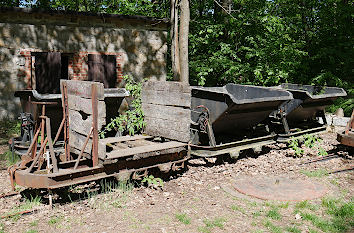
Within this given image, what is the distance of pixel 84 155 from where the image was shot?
232 inches

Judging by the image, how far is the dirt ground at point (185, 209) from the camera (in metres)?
4.71

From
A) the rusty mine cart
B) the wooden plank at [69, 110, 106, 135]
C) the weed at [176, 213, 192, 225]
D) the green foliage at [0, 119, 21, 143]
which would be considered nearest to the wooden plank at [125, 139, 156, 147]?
the rusty mine cart

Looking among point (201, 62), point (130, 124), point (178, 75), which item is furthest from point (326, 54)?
point (130, 124)

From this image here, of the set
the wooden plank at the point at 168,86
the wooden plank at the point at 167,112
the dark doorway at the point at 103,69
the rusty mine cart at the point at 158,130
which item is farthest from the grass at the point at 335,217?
the dark doorway at the point at 103,69

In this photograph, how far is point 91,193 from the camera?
5.81 metres

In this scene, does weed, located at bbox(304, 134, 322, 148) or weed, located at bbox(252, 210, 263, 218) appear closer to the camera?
weed, located at bbox(252, 210, 263, 218)

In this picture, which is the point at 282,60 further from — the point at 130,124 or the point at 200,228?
the point at 200,228

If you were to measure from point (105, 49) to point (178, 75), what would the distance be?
11.9 ft

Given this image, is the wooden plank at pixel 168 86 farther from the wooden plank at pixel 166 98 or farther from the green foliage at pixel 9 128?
the green foliage at pixel 9 128

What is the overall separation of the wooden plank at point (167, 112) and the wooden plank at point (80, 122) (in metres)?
1.71

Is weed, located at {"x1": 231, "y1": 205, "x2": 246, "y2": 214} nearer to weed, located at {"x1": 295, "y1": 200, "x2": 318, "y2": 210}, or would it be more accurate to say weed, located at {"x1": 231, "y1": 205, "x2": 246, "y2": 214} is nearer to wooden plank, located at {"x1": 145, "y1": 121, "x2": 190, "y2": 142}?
weed, located at {"x1": 295, "y1": 200, "x2": 318, "y2": 210}

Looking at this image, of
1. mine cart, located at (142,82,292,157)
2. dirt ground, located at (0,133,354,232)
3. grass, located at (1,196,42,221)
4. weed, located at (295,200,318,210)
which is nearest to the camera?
dirt ground, located at (0,133,354,232)

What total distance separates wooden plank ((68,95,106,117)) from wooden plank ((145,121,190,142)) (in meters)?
1.82

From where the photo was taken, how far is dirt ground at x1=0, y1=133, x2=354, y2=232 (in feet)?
15.4
